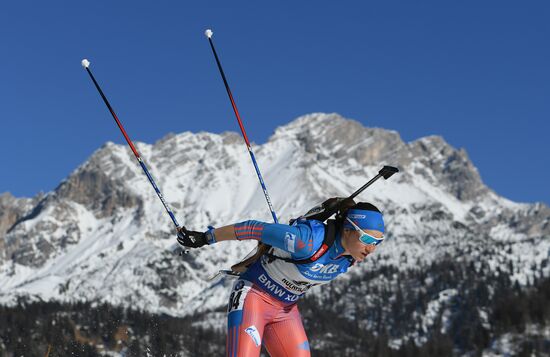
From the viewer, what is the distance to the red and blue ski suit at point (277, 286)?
892cm

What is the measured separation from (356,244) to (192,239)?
201 cm

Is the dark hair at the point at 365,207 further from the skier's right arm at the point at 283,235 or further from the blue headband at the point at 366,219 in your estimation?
the skier's right arm at the point at 283,235

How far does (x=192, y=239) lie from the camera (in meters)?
9.65

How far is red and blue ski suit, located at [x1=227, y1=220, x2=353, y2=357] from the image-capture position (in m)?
8.92

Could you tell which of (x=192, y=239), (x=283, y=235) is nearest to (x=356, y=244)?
(x=283, y=235)

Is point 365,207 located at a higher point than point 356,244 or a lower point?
higher

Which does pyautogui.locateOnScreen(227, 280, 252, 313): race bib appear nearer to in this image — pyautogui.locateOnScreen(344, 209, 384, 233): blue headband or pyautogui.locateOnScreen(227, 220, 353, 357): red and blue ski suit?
pyautogui.locateOnScreen(227, 220, 353, 357): red and blue ski suit

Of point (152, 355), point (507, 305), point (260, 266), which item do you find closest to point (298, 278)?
point (260, 266)

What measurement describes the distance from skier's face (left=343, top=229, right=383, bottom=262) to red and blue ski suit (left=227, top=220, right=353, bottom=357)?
118 millimetres

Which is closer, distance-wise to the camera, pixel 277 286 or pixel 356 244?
pixel 356 244

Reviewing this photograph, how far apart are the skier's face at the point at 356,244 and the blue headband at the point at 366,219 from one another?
1.9 inches

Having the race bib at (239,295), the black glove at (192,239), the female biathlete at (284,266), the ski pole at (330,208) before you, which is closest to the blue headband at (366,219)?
the female biathlete at (284,266)

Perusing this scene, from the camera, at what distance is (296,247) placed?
29.0ft

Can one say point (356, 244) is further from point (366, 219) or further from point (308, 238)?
point (308, 238)
